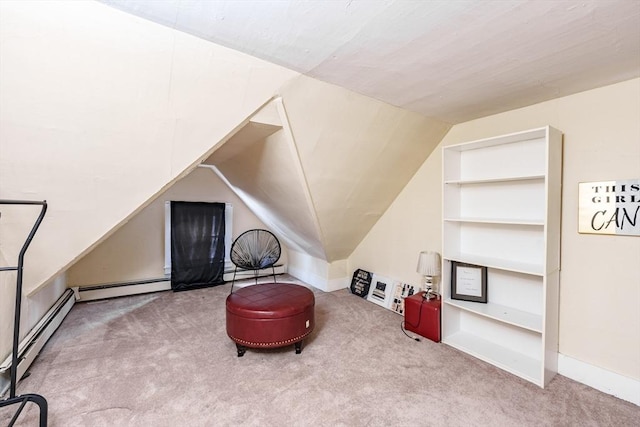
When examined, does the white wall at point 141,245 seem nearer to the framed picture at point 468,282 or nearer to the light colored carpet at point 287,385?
the light colored carpet at point 287,385

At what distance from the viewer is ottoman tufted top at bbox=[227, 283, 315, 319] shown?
2277mm

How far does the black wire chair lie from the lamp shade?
2059 mm

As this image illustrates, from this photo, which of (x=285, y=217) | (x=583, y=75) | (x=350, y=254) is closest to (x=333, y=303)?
(x=350, y=254)

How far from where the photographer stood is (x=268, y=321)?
225 cm

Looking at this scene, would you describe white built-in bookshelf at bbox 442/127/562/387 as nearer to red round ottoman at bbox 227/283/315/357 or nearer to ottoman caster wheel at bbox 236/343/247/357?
red round ottoman at bbox 227/283/315/357

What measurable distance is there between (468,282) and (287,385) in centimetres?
172

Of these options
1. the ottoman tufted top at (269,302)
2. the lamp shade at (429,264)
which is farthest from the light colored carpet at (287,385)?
the lamp shade at (429,264)

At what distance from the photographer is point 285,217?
12.1 feet

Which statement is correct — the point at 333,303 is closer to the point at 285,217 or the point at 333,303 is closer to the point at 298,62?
the point at 285,217

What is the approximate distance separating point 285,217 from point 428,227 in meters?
1.67

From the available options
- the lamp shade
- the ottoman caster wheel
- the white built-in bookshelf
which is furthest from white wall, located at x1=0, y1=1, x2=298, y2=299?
the lamp shade

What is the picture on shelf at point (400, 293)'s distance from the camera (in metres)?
3.29

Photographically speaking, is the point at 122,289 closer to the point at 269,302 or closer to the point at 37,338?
the point at 37,338

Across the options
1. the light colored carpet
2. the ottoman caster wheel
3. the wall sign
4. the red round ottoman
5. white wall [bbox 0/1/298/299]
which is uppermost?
white wall [bbox 0/1/298/299]
